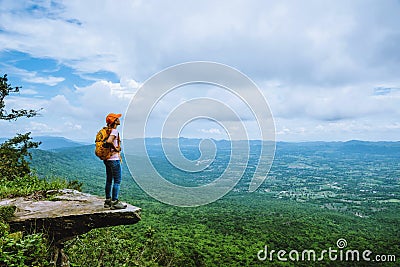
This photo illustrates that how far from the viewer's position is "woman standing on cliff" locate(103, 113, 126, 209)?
6957mm

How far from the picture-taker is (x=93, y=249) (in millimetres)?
13375

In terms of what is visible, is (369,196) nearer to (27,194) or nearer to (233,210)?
(233,210)

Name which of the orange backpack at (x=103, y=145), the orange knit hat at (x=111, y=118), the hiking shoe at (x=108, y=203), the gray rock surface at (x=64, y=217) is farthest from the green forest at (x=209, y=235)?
the orange knit hat at (x=111, y=118)

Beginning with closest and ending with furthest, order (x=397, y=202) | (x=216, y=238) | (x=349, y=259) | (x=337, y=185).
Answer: (x=349, y=259) < (x=216, y=238) < (x=397, y=202) < (x=337, y=185)

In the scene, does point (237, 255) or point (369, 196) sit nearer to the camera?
point (237, 255)

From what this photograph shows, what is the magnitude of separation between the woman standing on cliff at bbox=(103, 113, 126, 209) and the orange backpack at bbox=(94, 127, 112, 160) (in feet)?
0.25

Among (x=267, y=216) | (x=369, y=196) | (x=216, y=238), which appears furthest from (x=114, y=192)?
(x=369, y=196)

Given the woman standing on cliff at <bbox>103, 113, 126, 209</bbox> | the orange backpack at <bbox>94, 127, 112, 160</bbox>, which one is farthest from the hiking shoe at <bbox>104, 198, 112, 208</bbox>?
the orange backpack at <bbox>94, 127, 112, 160</bbox>

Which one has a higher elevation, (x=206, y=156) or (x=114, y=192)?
(x=206, y=156)

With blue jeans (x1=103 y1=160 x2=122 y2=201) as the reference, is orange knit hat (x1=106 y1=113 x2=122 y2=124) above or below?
above

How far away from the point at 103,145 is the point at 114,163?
0.48 meters

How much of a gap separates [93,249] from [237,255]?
42.1 metres

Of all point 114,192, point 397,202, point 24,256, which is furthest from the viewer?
point 397,202

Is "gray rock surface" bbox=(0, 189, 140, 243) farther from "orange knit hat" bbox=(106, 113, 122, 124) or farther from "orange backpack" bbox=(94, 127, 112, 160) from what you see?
"orange knit hat" bbox=(106, 113, 122, 124)
